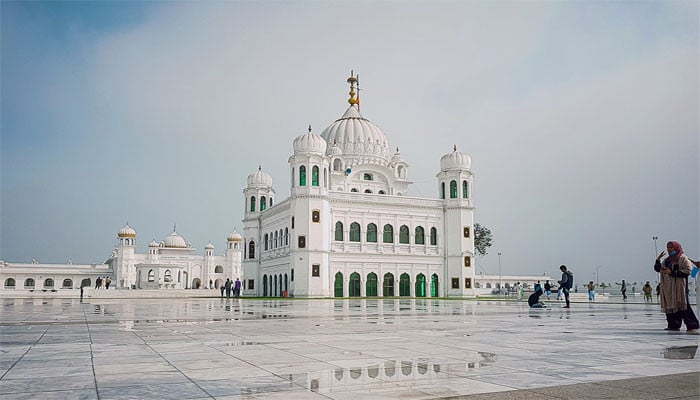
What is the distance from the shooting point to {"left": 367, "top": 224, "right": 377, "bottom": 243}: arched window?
165ft

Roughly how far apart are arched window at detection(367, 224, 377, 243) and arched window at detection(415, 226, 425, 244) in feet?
13.5

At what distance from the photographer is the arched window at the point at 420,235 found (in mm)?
52312

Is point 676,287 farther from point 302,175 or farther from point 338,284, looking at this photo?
point 338,284

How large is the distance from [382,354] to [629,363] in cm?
271

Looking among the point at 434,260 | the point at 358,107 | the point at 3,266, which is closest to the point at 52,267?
the point at 3,266

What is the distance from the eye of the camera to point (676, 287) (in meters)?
10.7

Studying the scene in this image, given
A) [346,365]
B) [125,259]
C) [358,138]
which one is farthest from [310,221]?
[125,259]

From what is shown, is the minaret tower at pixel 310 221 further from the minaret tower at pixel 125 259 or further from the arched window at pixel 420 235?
the minaret tower at pixel 125 259

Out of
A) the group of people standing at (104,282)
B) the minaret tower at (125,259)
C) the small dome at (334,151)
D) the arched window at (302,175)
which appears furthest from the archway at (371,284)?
the minaret tower at (125,259)

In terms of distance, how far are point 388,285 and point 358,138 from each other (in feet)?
53.1

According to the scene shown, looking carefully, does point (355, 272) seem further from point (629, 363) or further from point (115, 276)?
point (115, 276)

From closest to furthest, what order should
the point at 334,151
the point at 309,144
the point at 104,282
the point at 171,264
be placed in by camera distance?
the point at 309,144
the point at 334,151
the point at 104,282
the point at 171,264

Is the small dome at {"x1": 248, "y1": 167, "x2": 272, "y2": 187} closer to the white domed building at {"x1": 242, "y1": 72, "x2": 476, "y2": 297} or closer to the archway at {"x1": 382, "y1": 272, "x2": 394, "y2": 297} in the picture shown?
the white domed building at {"x1": 242, "y1": 72, "x2": 476, "y2": 297}

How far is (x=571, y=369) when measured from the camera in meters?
5.93
